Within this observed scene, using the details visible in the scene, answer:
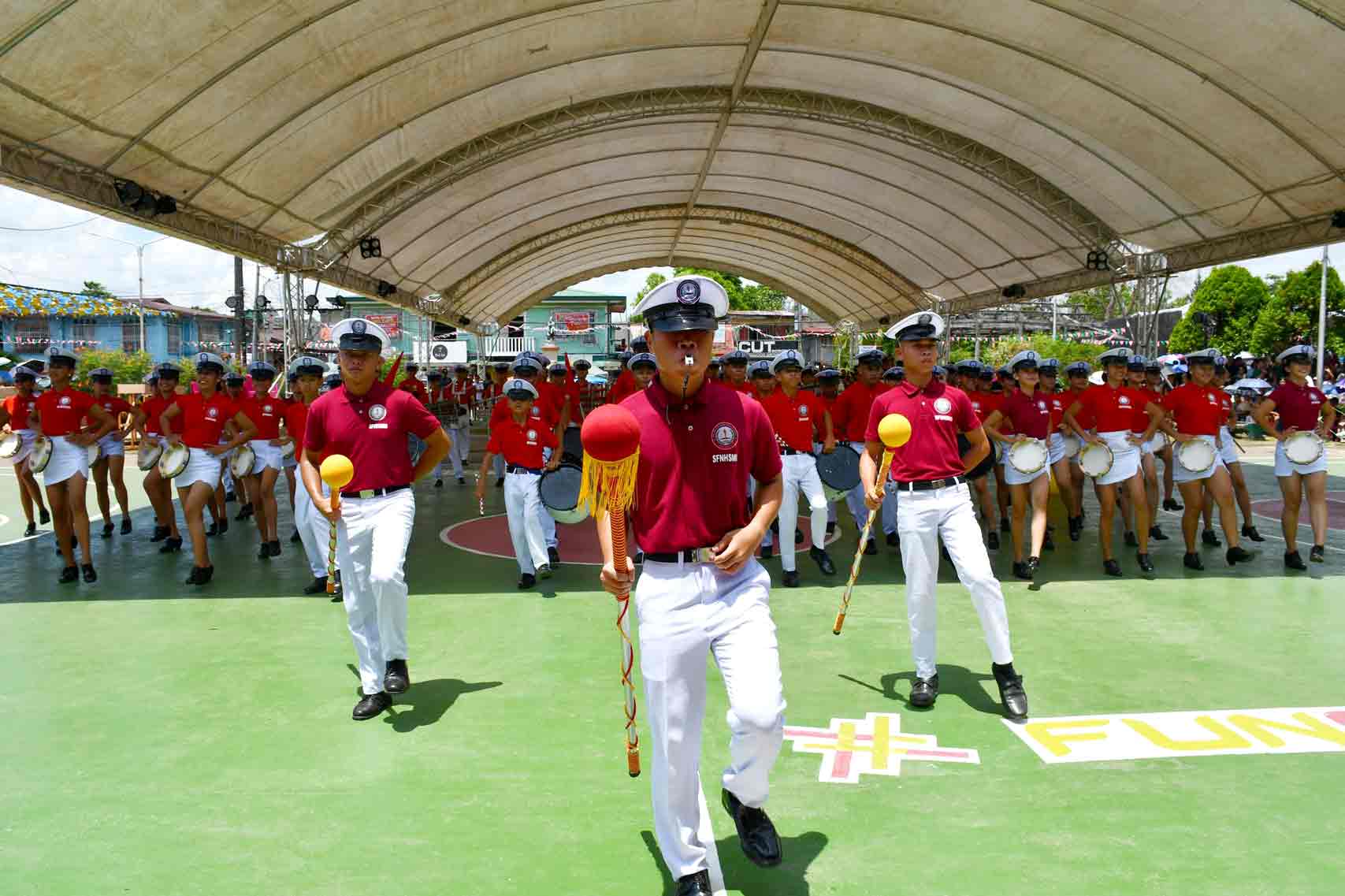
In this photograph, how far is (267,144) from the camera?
11258 mm

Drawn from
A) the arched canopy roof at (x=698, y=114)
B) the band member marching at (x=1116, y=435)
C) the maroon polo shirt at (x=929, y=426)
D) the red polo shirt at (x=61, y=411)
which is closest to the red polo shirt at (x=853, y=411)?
the band member marching at (x=1116, y=435)

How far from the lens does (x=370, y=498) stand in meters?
5.27

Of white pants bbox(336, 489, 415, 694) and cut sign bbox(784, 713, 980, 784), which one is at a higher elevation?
white pants bbox(336, 489, 415, 694)

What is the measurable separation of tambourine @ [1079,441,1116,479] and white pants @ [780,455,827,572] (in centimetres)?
275

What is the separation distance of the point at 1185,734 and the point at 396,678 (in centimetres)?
437

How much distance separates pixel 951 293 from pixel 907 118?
9.39m

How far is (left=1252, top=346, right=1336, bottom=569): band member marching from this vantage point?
865 centimetres

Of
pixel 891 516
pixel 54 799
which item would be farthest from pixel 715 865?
pixel 891 516

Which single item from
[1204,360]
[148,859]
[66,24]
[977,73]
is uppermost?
[977,73]

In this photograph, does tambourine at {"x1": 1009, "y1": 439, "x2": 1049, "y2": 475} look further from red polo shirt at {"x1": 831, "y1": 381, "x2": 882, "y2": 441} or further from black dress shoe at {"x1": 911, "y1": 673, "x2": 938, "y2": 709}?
black dress shoe at {"x1": 911, "y1": 673, "x2": 938, "y2": 709}

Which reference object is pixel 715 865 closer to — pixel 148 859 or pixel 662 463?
pixel 662 463

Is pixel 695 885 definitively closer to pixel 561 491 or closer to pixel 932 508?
pixel 932 508

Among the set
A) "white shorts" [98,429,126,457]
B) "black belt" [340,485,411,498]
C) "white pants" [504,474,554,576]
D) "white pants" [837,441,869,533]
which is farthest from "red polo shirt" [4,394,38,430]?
"white pants" [837,441,869,533]

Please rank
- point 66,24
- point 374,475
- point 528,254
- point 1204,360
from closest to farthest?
point 374,475 → point 66,24 → point 1204,360 → point 528,254
